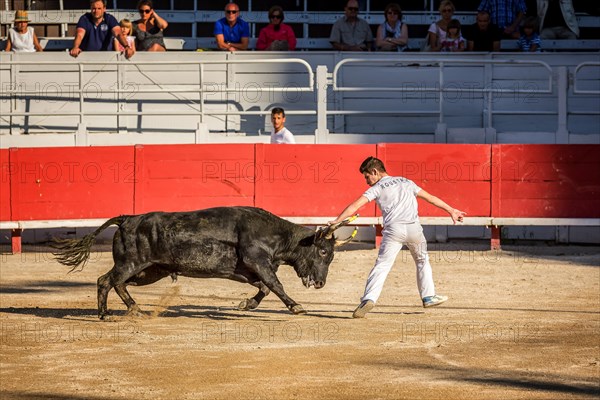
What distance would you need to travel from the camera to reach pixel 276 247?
11883 mm

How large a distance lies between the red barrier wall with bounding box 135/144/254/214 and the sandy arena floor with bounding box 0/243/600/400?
2183 millimetres

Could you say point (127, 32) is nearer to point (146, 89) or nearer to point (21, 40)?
point (146, 89)

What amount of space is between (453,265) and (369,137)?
340cm

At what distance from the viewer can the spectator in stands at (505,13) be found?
20094 mm

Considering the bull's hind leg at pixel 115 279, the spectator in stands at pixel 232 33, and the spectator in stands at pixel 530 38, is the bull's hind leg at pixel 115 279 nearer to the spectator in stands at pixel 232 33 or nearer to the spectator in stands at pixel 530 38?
the spectator in stands at pixel 232 33

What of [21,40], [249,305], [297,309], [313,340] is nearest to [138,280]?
[249,305]

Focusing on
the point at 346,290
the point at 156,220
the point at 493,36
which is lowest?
the point at 346,290

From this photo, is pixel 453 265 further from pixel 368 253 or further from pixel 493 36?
pixel 493 36

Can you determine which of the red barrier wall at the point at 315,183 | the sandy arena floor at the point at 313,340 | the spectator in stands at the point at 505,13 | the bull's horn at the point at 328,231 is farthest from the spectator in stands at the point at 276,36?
the bull's horn at the point at 328,231

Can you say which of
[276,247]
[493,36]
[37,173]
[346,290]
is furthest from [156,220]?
[493,36]

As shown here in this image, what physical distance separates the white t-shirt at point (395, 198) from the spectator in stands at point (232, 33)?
8.20 meters

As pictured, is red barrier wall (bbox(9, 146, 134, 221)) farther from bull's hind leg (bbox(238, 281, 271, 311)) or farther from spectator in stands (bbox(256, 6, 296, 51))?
bull's hind leg (bbox(238, 281, 271, 311))

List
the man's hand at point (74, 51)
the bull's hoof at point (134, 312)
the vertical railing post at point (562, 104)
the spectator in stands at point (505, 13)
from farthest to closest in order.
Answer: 1. the spectator in stands at point (505, 13)
2. the man's hand at point (74, 51)
3. the vertical railing post at point (562, 104)
4. the bull's hoof at point (134, 312)

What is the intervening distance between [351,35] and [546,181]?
13.1 ft
